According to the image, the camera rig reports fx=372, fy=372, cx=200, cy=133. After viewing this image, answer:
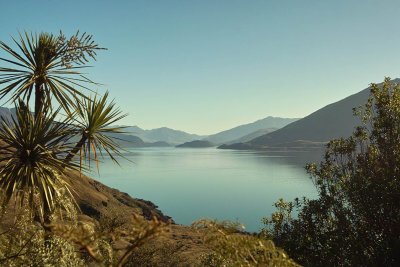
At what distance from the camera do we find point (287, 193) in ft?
422

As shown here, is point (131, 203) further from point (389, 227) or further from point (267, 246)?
point (267, 246)

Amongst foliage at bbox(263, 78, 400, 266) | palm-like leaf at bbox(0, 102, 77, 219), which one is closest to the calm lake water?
foliage at bbox(263, 78, 400, 266)

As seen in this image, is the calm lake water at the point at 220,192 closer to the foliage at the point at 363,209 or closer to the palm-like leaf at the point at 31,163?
the foliage at the point at 363,209

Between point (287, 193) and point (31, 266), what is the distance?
125168mm

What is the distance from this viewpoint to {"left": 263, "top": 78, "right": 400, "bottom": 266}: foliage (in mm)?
23562

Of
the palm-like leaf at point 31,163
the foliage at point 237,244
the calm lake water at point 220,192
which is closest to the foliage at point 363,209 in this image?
the palm-like leaf at point 31,163

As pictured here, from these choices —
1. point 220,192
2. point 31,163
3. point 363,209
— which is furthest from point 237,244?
point 220,192

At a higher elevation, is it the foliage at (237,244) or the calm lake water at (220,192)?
the foliage at (237,244)

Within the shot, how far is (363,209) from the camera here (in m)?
24.7

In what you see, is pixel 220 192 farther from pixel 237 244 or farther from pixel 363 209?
pixel 237 244

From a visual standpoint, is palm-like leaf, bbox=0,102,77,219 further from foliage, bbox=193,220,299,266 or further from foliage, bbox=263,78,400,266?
foliage, bbox=263,78,400,266

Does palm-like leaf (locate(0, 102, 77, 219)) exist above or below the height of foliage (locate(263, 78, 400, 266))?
above

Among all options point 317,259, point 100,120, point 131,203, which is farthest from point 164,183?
point 100,120

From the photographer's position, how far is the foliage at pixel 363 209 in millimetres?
23562
